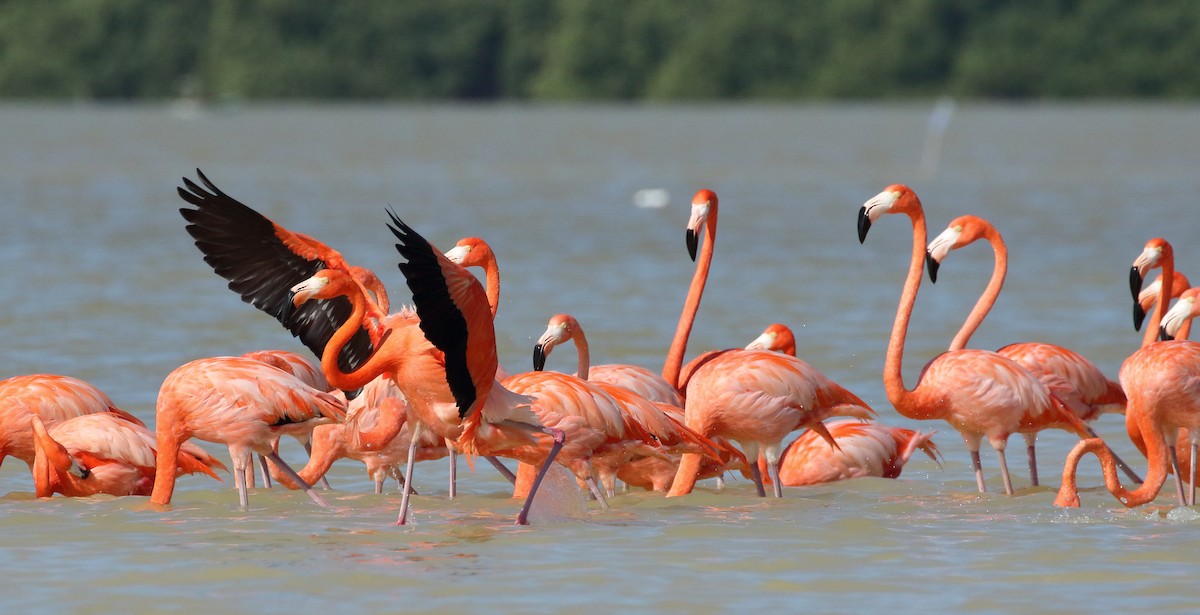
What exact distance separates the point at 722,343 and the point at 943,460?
3408 millimetres

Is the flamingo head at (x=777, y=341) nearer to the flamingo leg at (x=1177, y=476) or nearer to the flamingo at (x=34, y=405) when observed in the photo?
the flamingo leg at (x=1177, y=476)

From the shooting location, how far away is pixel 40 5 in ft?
231

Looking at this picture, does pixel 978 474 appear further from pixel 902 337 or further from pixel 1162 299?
pixel 1162 299

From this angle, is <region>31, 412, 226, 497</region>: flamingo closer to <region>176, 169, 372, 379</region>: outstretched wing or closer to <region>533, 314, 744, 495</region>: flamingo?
<region>176, 169, 372, 379</region>: outstretched wing

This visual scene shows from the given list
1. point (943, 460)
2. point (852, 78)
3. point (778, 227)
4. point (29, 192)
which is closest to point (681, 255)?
point (778, 227)

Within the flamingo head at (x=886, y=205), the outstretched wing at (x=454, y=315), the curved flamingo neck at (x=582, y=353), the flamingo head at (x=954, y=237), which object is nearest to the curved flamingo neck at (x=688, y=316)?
the curved flamingo neck at (x=582, y=353)

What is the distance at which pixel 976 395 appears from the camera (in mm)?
7121

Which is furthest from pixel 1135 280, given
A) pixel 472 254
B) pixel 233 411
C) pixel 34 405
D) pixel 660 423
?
pixel 34 405

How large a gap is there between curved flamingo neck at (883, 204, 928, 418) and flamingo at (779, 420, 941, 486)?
203 mm

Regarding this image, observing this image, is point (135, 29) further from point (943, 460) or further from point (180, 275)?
point (943, 460)

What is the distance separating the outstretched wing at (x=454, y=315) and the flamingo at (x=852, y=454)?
5.93ft

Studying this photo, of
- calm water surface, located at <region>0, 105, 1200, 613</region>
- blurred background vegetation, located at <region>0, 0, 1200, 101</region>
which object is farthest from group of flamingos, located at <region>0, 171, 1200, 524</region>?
blurred background vegetation, located at <region>0, 0, 1200, 101</region>

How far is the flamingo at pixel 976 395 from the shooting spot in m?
7.10

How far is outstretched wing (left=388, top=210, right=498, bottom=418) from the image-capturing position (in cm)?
565
